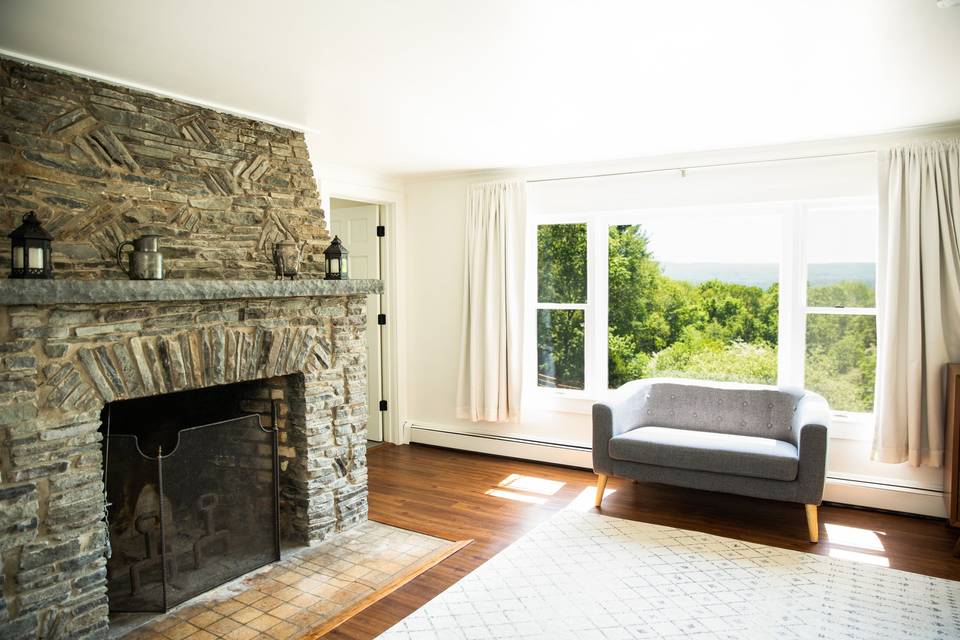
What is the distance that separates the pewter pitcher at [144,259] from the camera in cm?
285

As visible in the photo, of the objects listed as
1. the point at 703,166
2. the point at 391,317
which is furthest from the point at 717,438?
the point at 391,317

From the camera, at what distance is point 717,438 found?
4133mm

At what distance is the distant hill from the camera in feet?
14.4

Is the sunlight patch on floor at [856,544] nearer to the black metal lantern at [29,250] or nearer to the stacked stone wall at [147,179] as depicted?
the stacked stone wall at [147,179]

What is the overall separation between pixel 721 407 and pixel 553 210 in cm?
201

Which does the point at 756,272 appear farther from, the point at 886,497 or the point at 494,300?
the point at 494,300

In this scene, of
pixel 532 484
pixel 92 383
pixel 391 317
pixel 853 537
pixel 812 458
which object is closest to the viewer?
pixel 92 383

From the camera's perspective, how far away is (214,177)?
11.1 feet

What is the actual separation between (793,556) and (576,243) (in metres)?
2.76

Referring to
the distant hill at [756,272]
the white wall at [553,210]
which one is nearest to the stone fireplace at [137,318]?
the white wall at [553,210]

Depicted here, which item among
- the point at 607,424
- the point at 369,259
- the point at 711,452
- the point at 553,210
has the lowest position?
the point at 711,452

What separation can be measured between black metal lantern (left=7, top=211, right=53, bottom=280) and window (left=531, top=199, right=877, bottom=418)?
3.70m

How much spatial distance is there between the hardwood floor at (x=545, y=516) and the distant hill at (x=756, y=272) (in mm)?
1509

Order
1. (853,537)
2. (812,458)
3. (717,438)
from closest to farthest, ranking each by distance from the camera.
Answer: (812,458), (853,537), (717,438)
